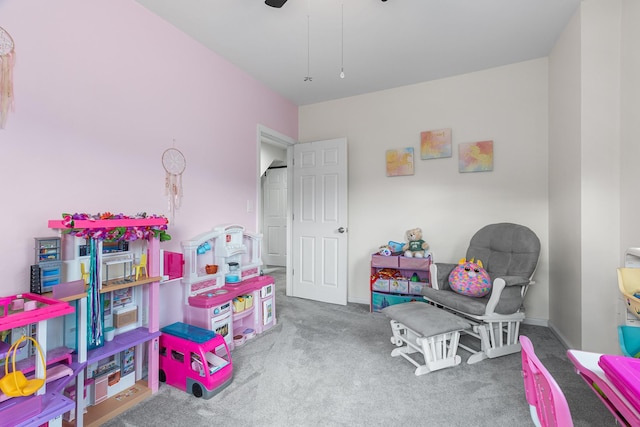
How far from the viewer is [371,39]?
100 inches

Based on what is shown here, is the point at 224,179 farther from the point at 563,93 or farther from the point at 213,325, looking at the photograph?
the point at 563,93

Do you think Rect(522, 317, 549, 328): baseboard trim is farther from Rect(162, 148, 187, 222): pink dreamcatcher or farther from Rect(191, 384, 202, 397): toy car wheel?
Rect(162, 148, 187, 222): pink dreamcatcher

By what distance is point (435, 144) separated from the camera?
131 inches

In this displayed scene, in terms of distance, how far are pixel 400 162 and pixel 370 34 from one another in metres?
1.46

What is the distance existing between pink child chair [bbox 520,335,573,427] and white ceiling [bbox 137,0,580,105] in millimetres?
2308

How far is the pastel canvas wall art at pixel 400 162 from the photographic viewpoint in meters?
3.45

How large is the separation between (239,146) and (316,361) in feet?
7.04

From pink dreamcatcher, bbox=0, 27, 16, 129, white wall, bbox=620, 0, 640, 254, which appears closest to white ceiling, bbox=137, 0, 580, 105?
white wall, bbox=620, 0, 640, 254

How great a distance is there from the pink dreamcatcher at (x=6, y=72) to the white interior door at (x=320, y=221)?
2.77 m

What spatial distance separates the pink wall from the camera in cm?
152

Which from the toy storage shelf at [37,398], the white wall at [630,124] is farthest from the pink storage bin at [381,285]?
the toy storage shelf at [37,398]

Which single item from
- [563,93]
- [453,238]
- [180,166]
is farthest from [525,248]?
[180,166]

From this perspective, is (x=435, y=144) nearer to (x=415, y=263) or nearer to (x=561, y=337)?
(x=415, y=263)

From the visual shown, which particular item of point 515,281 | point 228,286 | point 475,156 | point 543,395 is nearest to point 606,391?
point 543,395
